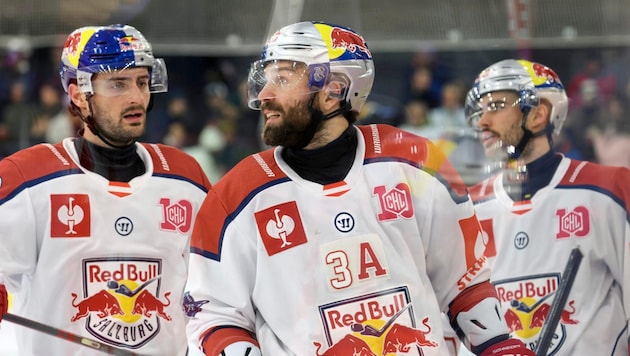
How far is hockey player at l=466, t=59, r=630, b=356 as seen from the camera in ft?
10.7

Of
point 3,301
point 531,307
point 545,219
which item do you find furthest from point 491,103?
point 3,301

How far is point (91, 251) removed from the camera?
3.07 metres

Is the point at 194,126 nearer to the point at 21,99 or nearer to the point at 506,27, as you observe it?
the point at 21,99

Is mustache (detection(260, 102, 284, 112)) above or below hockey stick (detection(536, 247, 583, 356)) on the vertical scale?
above

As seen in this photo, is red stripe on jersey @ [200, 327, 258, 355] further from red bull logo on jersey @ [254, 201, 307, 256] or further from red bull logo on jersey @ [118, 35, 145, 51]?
red bull logo on jersey @ [118, 35, 145, 51]

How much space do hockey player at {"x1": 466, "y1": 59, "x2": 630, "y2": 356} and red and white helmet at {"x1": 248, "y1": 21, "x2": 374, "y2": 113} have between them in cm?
81

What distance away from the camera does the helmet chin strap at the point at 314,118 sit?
259cm

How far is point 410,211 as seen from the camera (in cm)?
254

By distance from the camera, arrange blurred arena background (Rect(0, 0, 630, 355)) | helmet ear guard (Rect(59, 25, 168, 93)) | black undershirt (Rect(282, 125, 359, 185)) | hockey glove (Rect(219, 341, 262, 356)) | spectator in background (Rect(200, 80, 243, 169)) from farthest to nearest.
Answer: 1. spectator in background (Rect(200, 80, 243, 169))
2. blurred arena background (Rect(0, 0, 630, 355))
3. helmet ear guard (Rect(59, 25, 168, 93))
4. black undershirt (Rect(282, 125, 359, 185))
5. hockey glove (Rect(219, 341, 262, 356))

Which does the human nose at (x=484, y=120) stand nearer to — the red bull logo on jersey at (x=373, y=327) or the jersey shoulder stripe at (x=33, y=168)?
the red bull logo on jersey at (x=373, y=327)

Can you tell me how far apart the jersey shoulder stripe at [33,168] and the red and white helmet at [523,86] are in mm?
1211

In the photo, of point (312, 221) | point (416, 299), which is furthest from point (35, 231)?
point (416, 299)

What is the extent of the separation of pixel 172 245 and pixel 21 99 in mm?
1169

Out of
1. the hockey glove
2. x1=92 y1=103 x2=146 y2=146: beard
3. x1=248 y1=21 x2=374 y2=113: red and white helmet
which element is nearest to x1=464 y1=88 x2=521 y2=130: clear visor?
x1=248 y1=21 x2=374 y2=113: red and white helmet
